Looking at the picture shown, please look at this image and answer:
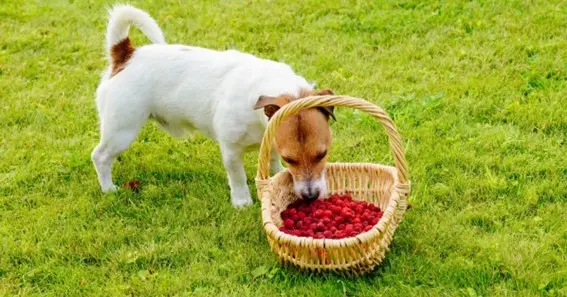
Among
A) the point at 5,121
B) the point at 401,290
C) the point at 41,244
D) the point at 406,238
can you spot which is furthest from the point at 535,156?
the point at 5,121

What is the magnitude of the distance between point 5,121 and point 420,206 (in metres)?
3.84

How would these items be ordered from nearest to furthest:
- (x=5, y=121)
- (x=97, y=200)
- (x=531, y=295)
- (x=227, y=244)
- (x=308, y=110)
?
(x=531, y=295), (x=308, y=110), (x=227, y=244), (x=97, y=200), (x=5, y=121)

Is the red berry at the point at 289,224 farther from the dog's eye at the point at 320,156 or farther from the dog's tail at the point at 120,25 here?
the dog's tail at the point at 120,25

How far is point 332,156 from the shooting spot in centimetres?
560

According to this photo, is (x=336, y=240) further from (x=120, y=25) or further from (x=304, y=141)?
(x=120, y=25)

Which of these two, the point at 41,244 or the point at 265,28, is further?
the point at 265,28

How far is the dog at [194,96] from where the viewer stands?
462 cm

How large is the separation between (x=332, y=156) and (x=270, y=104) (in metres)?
1.50

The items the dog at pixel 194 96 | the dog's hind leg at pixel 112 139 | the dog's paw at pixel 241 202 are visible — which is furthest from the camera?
the dog's hind leg at pixel 112 139

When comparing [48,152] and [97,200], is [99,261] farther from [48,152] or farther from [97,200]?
[48,152]

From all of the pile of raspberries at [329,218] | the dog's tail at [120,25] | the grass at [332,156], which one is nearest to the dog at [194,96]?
the dog's tail at [120,25]

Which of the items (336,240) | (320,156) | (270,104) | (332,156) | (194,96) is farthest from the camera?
(332,156)

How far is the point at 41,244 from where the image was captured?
15.4 ft

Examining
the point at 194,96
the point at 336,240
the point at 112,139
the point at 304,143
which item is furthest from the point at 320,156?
the point at 112,139
